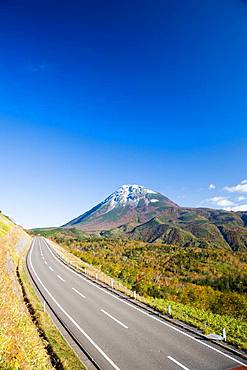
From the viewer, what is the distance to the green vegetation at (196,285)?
16.7 m

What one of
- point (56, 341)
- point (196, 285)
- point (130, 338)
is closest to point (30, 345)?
point (56, 341)

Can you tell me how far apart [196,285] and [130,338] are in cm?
2794

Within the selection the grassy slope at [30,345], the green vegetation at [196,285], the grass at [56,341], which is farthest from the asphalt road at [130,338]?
the green vegetation at [196,285]

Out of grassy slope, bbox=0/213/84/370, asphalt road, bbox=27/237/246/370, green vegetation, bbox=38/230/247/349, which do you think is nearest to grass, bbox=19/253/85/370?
grassy slope, bbox=0/213/84/370

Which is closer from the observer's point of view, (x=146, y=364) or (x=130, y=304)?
(x=146, y=364)

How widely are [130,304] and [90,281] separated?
913 centimetres

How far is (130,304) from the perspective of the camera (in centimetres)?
1903

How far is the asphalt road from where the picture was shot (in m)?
10.0

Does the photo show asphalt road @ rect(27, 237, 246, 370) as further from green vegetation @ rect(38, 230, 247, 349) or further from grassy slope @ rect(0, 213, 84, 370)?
green vegetation @ rect(38, 230, 247, 349)

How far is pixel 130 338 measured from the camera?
12.5m

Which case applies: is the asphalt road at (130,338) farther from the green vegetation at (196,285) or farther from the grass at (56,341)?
the green vegetation at (196,285)

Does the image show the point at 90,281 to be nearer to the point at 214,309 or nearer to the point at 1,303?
the point at 214,309

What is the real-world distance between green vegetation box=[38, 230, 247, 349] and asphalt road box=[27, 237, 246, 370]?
5.81 ft

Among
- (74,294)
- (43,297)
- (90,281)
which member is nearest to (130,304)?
(74,294)
